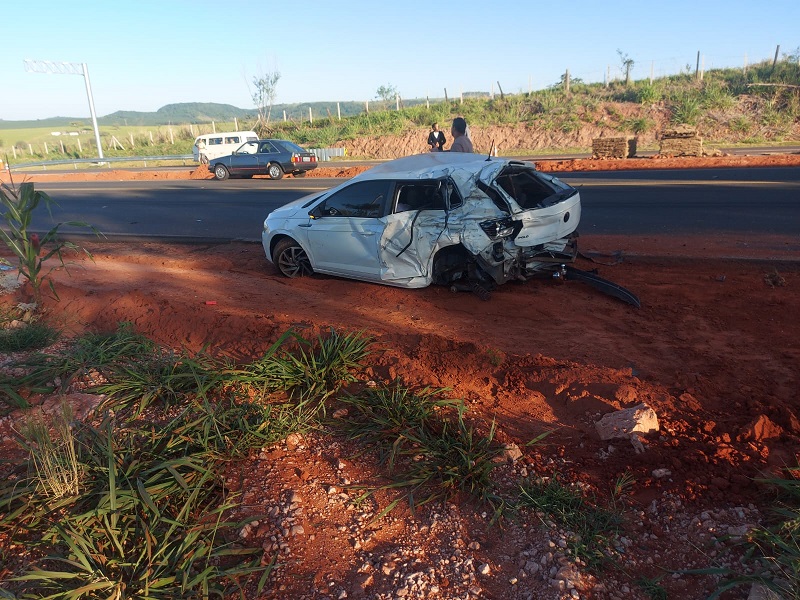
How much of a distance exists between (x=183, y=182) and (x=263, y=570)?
24.8 m

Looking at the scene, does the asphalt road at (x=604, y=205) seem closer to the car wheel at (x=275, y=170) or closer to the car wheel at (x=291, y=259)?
the car wheel at (x=275, y=170)

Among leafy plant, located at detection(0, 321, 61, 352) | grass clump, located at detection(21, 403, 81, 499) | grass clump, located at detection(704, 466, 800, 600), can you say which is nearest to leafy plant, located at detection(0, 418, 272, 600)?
grass clump, located at detection(21, 403, 81, 499)

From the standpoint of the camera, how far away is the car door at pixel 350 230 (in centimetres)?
786

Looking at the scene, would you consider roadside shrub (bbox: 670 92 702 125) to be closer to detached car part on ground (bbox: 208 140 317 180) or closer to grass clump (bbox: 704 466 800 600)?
detached car part on ground (bbox: 208 140 317 180)

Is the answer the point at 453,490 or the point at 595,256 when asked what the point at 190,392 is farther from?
the point at 595,256

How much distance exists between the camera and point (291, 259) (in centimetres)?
896

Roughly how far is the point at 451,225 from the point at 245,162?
20.4 meters

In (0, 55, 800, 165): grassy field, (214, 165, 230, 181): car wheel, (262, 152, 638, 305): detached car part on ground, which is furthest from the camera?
(0, 55, 800, 165): grassy field

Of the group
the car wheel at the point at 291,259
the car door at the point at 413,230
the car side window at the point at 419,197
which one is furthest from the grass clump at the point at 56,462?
the car wheel at the point at 291,259

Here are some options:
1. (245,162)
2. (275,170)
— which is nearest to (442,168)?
(275,170)

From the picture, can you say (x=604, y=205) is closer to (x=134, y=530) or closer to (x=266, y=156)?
(x=134, y=530)

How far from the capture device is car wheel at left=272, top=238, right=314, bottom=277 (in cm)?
887

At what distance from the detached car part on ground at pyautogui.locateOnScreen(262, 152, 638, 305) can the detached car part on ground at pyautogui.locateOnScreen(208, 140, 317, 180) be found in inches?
699

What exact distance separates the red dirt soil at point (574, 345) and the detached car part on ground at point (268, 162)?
636 inches
